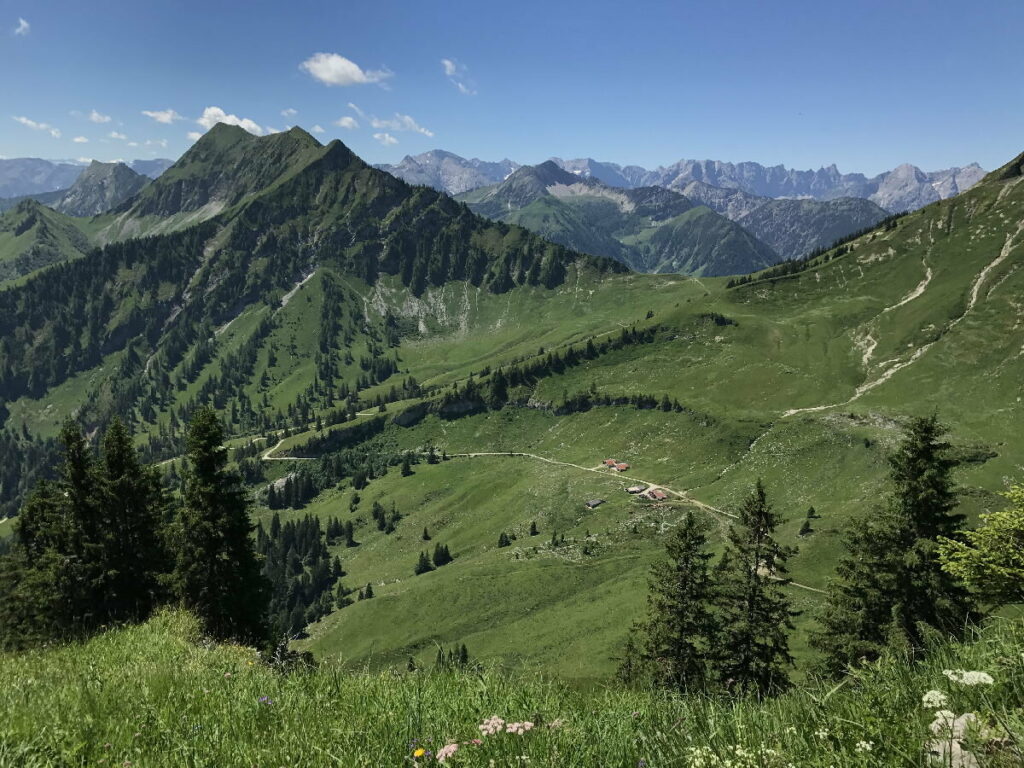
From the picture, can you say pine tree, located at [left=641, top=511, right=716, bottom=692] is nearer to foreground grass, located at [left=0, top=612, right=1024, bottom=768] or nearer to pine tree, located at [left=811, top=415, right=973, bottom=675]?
pine tree, located at [left=811, top=415, right=973, bottom=675]

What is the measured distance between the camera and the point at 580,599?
12169cm

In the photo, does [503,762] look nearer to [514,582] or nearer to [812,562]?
[812,562]

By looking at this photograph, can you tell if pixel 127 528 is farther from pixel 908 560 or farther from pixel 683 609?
pixel 908 560

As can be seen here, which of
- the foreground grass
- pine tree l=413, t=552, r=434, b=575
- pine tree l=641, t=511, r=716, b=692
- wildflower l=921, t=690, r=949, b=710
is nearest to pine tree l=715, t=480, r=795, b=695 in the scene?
pine tree l=641, t=511, r=716, b=692

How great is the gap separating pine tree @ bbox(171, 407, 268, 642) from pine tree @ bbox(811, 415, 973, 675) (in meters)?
35.5

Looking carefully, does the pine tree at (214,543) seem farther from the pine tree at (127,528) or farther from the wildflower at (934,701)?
the wildflower at (934,701)

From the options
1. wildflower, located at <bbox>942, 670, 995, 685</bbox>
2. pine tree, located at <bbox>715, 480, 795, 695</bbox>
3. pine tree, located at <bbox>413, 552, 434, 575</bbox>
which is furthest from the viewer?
pine tree, located at <bbox>413, 552, 434, 575</bbox>

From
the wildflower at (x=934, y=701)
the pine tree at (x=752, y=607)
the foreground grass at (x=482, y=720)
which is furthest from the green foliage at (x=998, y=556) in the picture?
the wildflower at (x=934, y=701)

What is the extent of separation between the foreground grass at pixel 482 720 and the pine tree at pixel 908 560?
30690 mm

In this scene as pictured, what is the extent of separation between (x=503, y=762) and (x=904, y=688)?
343 centimetres

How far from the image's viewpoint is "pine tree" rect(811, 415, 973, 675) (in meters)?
30.6

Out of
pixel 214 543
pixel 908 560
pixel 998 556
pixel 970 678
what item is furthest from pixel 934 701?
pixel 214 543

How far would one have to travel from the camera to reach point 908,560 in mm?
30766

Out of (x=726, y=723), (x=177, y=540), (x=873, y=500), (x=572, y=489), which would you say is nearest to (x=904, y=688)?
(x=726, y=723)
